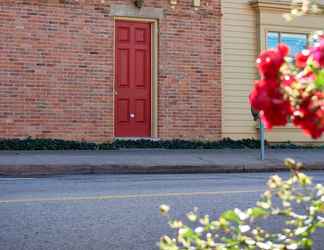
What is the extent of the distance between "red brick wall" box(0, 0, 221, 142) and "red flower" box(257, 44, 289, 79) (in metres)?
13.3

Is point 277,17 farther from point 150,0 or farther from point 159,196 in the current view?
A: point 159,196

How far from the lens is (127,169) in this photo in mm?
12719

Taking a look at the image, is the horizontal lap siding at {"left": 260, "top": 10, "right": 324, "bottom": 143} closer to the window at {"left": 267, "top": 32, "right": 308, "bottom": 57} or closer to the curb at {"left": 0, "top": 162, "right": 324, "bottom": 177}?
the window at {"left": 267, "top": 32, "right": 308, "bottom": 57}

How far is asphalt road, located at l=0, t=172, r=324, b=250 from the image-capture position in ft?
19.4

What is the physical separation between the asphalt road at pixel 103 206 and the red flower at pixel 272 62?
385cm

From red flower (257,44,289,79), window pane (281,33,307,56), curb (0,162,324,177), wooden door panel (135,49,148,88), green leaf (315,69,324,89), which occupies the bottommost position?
curb (0,162,324,177)

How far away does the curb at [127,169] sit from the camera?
1199 centimetres

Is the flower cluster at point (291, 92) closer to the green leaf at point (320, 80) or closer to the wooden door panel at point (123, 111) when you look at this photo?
the green leaf at point (320, 80)

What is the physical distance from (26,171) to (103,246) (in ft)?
21.8

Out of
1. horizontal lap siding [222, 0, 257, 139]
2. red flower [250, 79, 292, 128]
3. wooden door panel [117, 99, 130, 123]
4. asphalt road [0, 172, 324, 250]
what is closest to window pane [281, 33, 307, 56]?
horizontal lap siding [222, 0, 257, 139]

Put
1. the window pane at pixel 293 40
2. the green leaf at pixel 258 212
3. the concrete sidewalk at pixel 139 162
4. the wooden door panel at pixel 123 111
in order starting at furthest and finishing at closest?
the window pane at pixel 293 40
the wooden door panel at pixel 123 111
the concrete sidewalk at pixel 139 162
the green leaf at pixel 258 212

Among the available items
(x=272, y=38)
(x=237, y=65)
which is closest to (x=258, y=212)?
(x=237, y=65)

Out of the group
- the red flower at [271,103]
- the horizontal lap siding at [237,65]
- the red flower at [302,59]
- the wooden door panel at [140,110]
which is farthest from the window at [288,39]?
the red flower at [271,103]

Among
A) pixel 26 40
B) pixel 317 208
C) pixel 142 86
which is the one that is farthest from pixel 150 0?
pixel 317 208
